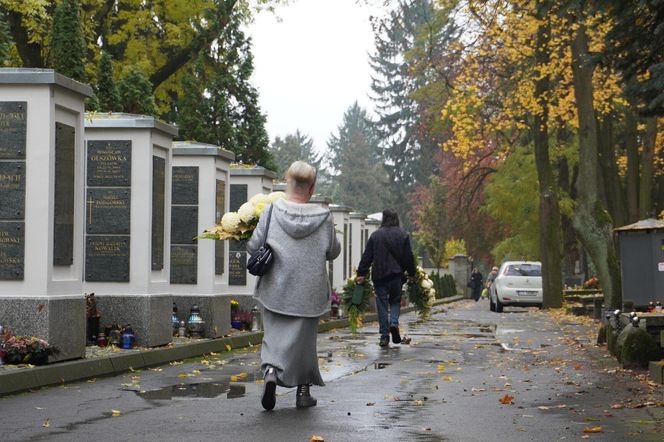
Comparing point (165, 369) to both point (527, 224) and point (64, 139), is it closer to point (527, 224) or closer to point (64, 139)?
point (64, 139)

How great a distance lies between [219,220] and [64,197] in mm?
6643

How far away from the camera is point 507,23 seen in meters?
32.4

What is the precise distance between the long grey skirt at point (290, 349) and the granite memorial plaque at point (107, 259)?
695 centimetres

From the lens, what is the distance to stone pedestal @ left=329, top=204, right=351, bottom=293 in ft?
119

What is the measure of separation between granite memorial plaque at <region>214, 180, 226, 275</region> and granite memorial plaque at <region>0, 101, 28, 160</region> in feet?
23.4

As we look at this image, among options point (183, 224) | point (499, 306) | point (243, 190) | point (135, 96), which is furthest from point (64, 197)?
point (499, 306)

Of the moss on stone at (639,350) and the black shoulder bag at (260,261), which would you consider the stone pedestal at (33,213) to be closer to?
the black shoulder bag at (260,261)

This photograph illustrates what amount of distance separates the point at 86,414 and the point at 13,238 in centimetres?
433

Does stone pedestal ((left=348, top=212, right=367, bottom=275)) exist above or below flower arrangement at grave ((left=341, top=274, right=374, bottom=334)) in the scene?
above

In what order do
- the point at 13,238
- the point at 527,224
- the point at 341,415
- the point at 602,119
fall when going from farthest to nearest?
the point at 527,224, the point at 602,119, the point at 13,238, the point at 341,415

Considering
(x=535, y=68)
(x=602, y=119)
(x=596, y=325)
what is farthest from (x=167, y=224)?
(x=602, y=119)

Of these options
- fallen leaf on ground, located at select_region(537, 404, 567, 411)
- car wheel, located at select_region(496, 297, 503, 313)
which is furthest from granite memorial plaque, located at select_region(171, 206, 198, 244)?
car wheel, located at select_region(496, 297, 503, 313)

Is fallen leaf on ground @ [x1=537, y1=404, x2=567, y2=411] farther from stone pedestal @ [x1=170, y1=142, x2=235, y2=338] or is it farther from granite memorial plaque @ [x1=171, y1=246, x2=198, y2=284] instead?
granite memorial plaque @ [x1=171, y1=246, x2=198, y2=284]

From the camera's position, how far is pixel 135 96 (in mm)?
26359
